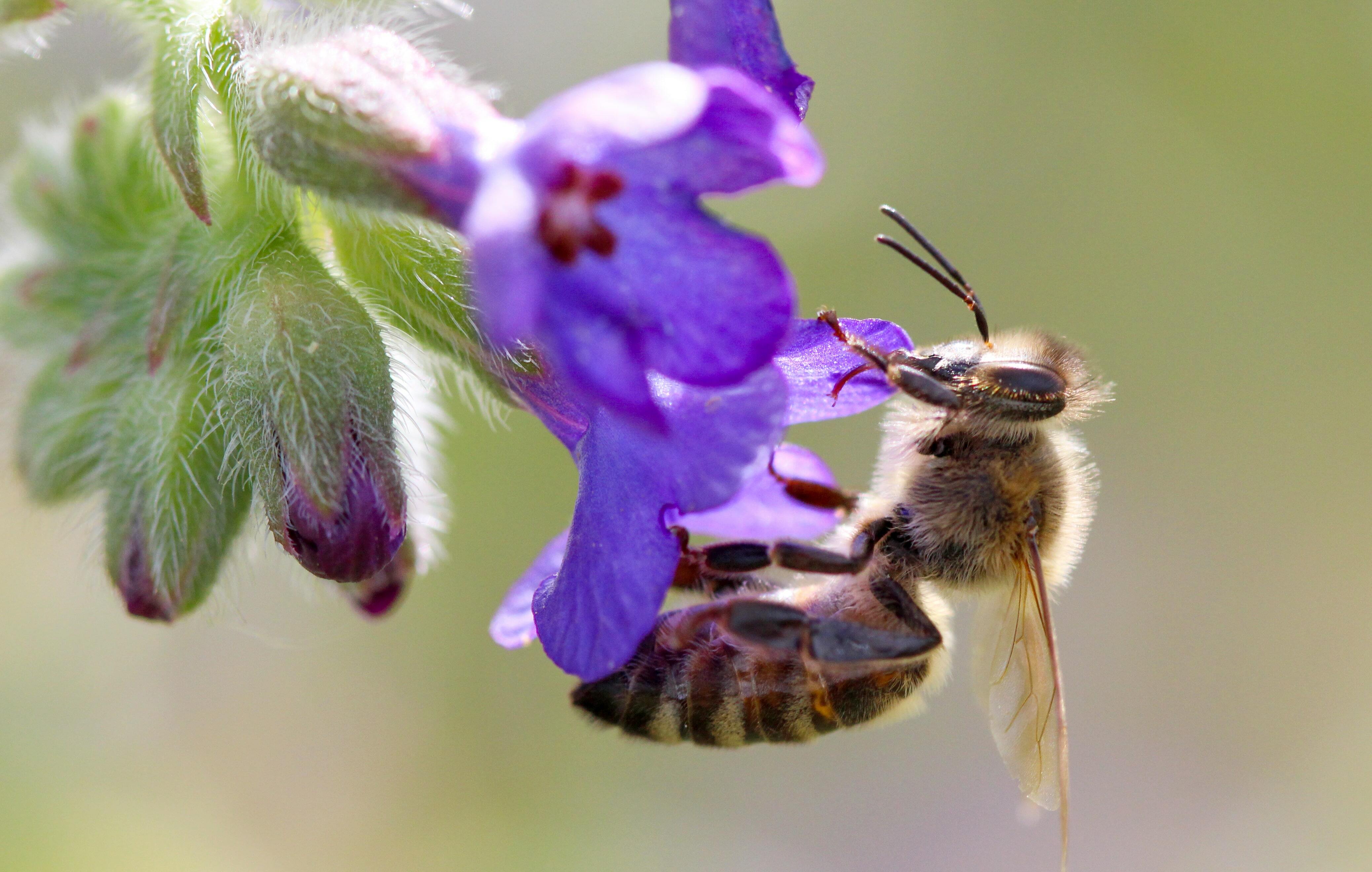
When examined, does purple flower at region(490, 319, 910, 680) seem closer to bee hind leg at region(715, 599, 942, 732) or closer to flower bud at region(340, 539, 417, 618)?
bee hind leg at region(715, 599, 942, 732)

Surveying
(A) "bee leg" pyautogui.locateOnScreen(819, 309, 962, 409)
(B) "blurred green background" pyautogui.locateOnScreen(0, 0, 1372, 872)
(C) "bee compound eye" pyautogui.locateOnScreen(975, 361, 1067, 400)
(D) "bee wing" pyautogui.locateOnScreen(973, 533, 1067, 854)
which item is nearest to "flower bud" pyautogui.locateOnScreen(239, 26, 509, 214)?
(A) "bee leg" pyautogui.locateOnScreen(819, 309, 962, 409)

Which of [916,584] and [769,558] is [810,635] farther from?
[916,584]

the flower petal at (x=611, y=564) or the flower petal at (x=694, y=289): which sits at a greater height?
the flower petal at (x=694, y=289)

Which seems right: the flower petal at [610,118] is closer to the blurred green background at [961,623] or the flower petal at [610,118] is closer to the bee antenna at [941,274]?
the bee antenna at [941,274]

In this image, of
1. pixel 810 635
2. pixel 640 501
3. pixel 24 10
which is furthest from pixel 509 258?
pixel 24 10

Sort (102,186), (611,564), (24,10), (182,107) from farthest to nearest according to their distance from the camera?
(102,186), (24,10), (182,107), (611,564)

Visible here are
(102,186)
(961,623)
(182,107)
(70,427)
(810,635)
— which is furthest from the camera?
(961,623)

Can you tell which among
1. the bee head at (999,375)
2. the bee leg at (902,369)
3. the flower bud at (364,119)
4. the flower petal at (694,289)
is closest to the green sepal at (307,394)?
the flower bud at (364,119)
